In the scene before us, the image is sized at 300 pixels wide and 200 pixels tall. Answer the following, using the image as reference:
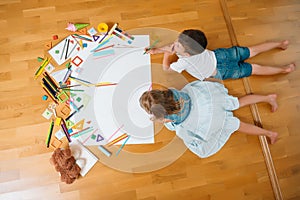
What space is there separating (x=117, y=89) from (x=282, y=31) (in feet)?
2.54

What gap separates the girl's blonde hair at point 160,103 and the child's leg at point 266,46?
48 centimetres

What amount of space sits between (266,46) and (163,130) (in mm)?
562

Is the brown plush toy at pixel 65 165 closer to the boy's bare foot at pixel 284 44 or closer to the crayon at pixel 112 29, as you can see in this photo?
the crayon at pixel 112 29

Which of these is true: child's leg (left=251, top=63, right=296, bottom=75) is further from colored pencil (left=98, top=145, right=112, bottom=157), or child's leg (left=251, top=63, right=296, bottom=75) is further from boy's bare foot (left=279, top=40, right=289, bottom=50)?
colored pencil (left=98, top=145, right=112, bottom=157)

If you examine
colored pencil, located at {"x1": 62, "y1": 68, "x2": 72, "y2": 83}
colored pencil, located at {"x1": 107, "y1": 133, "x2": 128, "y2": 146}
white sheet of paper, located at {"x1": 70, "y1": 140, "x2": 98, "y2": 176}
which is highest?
colored pencil, located at {"x1": 62, "y1": 68, "x2": 72, "y2": 83}

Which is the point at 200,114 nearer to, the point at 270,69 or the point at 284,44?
the point at 270,69

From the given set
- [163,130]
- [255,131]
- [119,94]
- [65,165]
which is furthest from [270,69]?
[65,165]

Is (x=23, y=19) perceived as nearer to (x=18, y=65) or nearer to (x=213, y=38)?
(x=18, y=65)

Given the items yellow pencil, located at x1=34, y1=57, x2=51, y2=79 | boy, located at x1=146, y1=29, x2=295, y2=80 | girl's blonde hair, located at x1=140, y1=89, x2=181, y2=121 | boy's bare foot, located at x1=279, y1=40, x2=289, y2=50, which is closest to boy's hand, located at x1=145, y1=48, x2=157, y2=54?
boy, located at x1=146, y1=29, x2=295, y2=80

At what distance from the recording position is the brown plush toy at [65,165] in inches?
41.4

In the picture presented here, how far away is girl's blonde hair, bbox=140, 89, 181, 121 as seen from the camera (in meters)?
0.90

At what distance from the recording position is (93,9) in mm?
1269

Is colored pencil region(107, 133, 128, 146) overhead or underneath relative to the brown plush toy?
overhead

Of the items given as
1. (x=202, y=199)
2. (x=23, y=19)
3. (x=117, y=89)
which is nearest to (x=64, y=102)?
(x=117, y=89)
